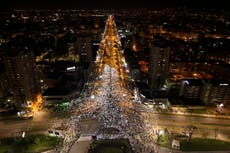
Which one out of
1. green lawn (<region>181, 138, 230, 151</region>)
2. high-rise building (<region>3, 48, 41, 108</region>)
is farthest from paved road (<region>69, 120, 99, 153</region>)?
green lawn (<region>181, 138, 230, 151</region>)

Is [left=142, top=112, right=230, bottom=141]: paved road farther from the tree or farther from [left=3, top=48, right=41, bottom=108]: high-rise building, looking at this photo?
[left=3, top=48, right=41, bottom=108]: high-rise building

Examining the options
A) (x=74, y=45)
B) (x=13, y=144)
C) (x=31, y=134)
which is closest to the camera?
(x=13, y=144)

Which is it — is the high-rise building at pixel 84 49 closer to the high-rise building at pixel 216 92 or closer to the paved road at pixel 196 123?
the paved road at pixel 196 123

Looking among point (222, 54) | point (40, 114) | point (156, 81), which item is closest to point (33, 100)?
point (40, 114)

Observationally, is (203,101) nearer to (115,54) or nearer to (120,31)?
(115,54)

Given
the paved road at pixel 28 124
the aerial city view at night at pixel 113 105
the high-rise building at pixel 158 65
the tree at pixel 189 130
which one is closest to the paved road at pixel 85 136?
the aerial city view at night at pixel 113 105

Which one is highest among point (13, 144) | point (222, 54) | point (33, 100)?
point (222, 54)
